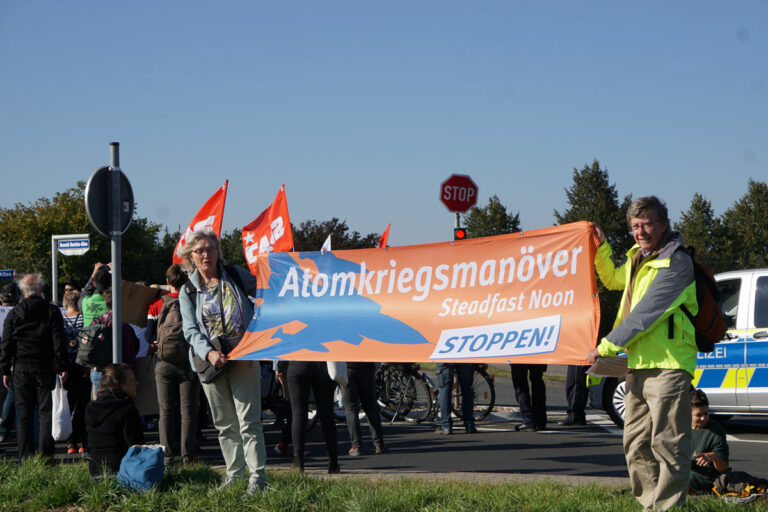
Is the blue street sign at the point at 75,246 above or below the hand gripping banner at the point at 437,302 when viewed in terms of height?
above

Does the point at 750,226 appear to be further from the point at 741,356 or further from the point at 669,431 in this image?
the point at 669,431

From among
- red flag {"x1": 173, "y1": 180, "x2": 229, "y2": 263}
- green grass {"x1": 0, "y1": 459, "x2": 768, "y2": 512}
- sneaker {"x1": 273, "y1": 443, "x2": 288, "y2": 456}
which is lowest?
sneaker {"x1": 273, "y1": 443, "x2": 288, "y2": 456}

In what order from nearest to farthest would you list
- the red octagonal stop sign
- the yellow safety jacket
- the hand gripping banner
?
the yellow safety jacket → the hand gripping banner → the red octagonal stop sign

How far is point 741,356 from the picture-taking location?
10539mm

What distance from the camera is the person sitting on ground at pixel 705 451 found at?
6715 mm

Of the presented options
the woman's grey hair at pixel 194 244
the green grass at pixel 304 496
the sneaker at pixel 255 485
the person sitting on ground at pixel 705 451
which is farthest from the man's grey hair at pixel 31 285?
the person sitting on ground at pixel 705 451

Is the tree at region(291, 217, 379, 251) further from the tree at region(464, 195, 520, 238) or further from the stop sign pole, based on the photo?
the stop sign pole

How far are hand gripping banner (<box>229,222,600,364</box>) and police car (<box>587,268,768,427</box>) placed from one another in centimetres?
488

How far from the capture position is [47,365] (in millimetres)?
8492

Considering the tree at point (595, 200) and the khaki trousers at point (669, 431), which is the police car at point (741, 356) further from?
the tree at point (595, 200)

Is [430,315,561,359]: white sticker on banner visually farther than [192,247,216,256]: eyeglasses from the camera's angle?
No

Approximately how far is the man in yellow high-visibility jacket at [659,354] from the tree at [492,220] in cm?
4997

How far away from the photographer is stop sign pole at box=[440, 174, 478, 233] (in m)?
14.0

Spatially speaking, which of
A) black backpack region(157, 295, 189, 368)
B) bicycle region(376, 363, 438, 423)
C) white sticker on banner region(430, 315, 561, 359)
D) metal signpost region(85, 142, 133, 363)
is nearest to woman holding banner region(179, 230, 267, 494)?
metal signpost region(85, 142, 133, 363)
